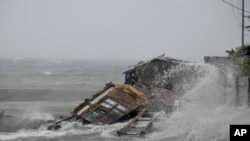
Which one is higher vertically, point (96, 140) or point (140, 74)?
A: point (140, 74)

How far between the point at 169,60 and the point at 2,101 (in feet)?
53.6

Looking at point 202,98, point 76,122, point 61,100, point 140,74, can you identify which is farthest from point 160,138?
point 61,100

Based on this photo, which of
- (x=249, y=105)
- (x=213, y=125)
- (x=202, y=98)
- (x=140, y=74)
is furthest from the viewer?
(x=140, y=74)

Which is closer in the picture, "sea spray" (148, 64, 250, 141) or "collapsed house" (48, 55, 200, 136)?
"sea spray" (148, 64, 250, 141)

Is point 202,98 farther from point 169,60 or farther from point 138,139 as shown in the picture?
point 169,60

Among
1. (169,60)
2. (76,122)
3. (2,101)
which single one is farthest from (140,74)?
(2,101)

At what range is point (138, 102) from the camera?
96.1 feet

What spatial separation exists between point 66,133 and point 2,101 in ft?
59.0

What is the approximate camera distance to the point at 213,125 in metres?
21.5

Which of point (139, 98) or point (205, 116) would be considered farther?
point (139, 98)

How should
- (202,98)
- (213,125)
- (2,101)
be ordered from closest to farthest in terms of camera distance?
(213,125), (202,98), (2,101)

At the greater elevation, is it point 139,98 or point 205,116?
point 139,98

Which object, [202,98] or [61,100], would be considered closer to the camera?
[202,98]

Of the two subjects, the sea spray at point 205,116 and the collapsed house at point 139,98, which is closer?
the sea spray at point 205,116
